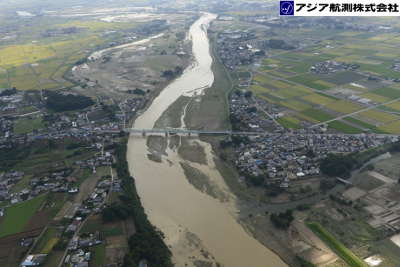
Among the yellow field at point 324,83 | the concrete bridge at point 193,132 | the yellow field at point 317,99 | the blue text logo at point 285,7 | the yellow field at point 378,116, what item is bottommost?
the concrete bridge at point 193,132

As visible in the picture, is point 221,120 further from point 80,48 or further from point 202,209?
point 80,48

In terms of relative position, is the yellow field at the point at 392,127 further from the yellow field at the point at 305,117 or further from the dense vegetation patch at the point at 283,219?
the dense vegetation patch at the point at 283,219

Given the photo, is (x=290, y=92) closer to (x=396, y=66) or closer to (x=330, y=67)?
(x=330, y=67)

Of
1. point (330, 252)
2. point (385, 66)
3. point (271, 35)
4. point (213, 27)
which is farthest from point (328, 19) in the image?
point (330, 252)

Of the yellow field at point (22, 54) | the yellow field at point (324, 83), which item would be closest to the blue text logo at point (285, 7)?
the yellow field at point (324, 83)

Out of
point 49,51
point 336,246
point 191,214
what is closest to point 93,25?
point 49,51
